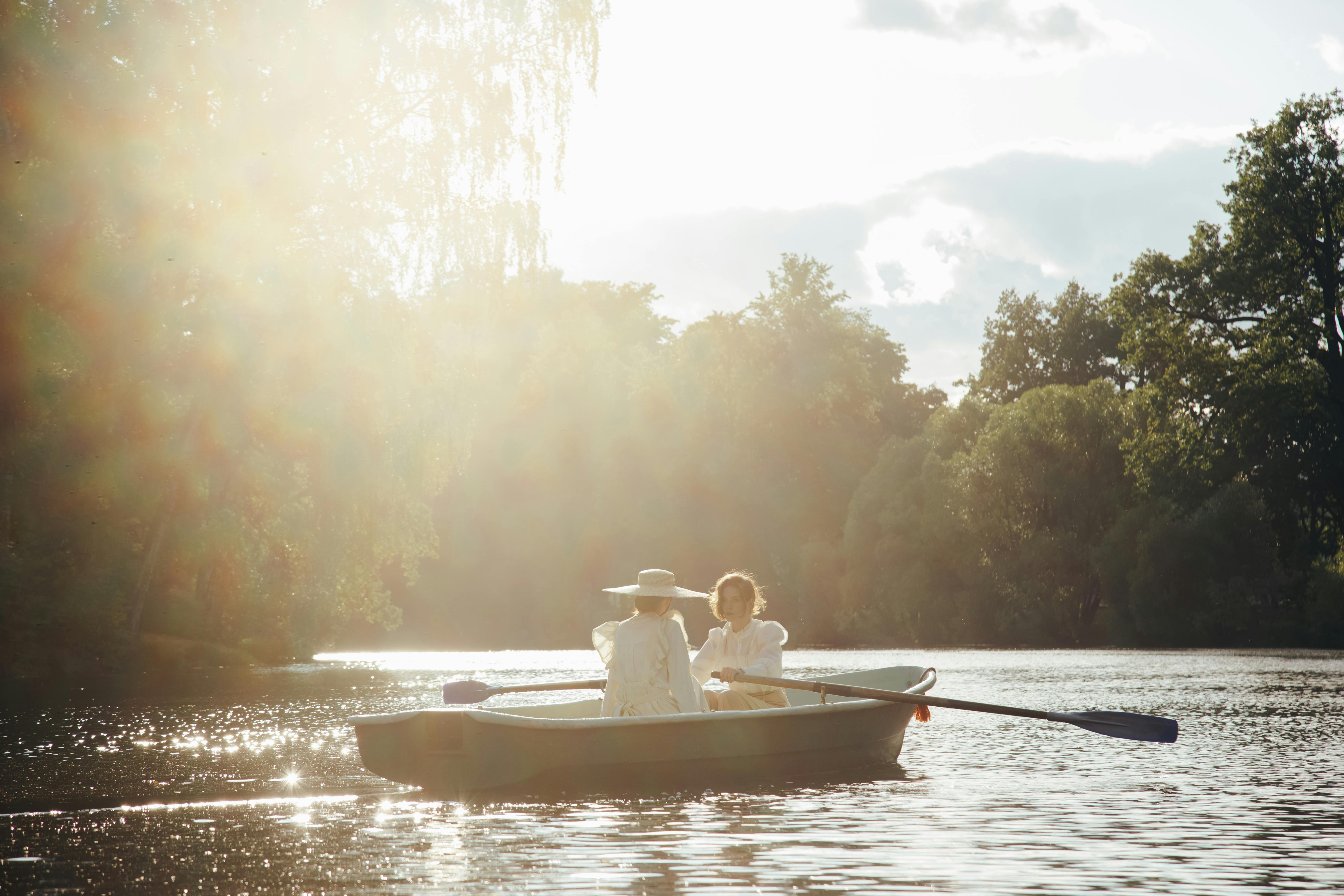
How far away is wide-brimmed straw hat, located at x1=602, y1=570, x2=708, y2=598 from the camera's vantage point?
9641mm

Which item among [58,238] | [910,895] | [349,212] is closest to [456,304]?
[349,212]

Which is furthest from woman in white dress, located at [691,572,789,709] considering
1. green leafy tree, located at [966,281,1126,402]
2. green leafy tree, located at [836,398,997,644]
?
green leafy tree, located at [966,281,1126,402]

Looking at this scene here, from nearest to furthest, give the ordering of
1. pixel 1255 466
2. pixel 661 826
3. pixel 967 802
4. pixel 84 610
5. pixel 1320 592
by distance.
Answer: pixel 661 826
pixel 967 802
pixel 84 610
pixel 1320 592
pixel 1255 466

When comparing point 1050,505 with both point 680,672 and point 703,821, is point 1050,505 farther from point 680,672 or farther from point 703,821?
point 703,821

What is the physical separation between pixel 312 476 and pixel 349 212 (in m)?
3.65

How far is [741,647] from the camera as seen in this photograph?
35.5 ft

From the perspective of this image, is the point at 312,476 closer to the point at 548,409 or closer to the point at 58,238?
the point at 58,238

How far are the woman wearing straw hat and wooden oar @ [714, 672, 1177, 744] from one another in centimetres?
84

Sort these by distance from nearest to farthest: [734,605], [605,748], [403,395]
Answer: [605,748] < [734,605] < [403,395]

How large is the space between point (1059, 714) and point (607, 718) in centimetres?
387

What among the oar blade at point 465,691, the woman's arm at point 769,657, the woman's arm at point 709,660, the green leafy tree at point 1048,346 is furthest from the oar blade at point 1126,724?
the green leafy tree at point 1048,346

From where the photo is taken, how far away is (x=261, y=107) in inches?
676

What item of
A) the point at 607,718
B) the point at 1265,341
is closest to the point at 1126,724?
the point at 607,718

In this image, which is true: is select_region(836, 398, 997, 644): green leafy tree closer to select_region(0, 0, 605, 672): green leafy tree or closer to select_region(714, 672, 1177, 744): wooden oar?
select_region(0, 0, 605, 672): green leafy tree
